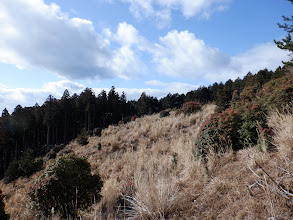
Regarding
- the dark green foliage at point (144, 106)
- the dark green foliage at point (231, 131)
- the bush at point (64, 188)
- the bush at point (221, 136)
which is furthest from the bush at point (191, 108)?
the dark green foliage at point (144, 106)

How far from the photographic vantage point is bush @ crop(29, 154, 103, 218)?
3082 mm

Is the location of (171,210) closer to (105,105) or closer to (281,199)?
(281,199)

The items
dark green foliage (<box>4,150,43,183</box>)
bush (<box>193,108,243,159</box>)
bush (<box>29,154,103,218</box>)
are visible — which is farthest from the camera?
dark green foliage (<box>4,150,43,183</box>)

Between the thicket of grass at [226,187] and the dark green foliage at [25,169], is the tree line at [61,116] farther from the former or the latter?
the thicket of grass at [226,187]

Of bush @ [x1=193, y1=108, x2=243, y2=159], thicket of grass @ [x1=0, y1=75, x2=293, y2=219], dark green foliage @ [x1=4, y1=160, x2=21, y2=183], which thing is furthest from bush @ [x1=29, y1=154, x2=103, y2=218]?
dark green foliage @ [x1=4, y1=160, x2=21, y2=183]

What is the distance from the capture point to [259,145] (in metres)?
3.20

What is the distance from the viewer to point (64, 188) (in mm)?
3242

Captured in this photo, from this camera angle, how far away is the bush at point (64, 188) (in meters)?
3.08

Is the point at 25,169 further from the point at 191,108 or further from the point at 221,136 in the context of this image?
the point at 221,136

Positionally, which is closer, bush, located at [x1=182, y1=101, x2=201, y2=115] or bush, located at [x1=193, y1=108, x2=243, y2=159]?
bush, located at [x1=193, y1=108, x2=243, y2=159]

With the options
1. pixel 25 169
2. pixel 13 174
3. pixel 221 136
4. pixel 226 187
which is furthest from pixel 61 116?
pixel 226 187

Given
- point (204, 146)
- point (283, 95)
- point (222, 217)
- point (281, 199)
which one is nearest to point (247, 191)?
point (281, 199)

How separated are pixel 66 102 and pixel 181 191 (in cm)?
4049

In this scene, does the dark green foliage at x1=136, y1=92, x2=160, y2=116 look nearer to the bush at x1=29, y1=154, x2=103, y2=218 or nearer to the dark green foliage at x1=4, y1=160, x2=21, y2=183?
the dark green foliage at x1=4, y1=160, x2=21, y2=183
